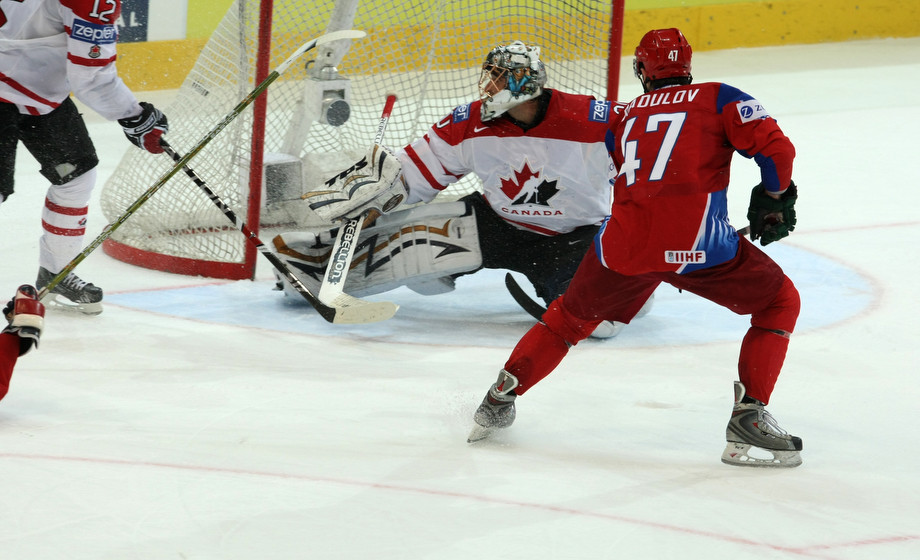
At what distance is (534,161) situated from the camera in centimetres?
337

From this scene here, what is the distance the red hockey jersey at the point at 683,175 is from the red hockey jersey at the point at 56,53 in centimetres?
151

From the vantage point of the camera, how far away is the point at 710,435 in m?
2.68

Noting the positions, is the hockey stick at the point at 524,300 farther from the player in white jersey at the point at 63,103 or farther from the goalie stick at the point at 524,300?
the player in white jersey at the point at 63,103

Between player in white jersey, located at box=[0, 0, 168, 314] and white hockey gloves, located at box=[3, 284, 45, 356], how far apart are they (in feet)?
2.59

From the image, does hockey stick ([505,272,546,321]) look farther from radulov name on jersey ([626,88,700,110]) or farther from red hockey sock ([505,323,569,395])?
radulov name on jersey ([626,88,700,110])

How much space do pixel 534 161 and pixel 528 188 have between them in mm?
95

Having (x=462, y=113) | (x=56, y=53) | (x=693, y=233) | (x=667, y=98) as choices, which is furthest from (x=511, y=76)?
(x=56, y=53)

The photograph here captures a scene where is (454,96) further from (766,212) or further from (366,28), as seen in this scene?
(766,212)

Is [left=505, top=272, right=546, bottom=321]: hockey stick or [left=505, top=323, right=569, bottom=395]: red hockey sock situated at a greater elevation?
[left=505, top=323, right=569, bottom=395]: red hockey sock

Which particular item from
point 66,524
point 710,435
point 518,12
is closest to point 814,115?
point 518,12

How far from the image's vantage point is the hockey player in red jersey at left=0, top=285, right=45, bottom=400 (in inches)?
99.7

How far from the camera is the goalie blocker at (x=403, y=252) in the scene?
3.51m

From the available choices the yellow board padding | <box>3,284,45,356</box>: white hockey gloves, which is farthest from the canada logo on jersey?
the yellow board padding

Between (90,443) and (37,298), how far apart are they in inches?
15.3
